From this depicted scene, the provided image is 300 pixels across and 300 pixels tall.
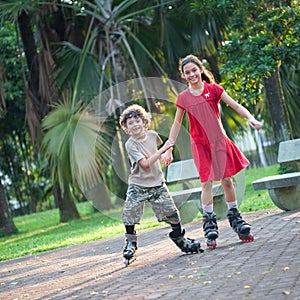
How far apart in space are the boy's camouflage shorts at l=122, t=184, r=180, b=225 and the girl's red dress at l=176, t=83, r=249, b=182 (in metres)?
0.42

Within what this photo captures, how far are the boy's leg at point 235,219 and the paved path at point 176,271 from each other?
0.11m

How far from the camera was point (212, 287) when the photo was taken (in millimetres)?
5145

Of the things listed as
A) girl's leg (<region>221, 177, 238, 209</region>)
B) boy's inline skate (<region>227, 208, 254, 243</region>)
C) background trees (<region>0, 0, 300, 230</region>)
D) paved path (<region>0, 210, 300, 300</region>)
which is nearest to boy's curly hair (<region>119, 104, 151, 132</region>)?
girl's leg (<region>221, 177, 238, 209</region>)

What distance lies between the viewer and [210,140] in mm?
7324

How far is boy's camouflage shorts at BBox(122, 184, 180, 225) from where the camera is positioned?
7.16 m

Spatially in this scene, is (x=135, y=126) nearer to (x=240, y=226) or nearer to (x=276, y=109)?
(x=240, y=226)

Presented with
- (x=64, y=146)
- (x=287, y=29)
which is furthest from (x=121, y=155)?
(x=287, y=29)

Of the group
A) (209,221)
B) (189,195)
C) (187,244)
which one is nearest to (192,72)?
(209,221)

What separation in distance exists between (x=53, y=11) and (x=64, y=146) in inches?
200

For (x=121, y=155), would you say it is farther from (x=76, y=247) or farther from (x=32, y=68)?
(x=76, y=247)

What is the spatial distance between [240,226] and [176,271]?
1.22 m

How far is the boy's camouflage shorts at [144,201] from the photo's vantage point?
716 centimetres

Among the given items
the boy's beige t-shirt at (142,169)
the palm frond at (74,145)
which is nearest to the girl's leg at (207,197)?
the boy's beige t-shirt at (142,169)

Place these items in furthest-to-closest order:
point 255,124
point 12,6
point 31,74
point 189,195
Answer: point 31,74
point 12,6
point 189,195
point 255,124
